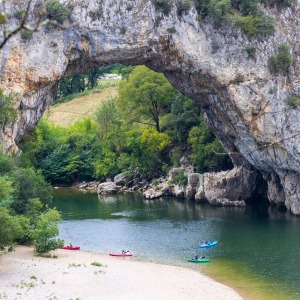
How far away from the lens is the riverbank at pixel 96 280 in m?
28.5

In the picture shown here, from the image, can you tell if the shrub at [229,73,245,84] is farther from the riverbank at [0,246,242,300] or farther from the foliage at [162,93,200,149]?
the foliage at [162,93,200,149]

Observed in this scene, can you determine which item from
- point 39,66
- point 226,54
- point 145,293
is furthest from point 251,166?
point 145,293

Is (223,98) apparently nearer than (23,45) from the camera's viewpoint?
No

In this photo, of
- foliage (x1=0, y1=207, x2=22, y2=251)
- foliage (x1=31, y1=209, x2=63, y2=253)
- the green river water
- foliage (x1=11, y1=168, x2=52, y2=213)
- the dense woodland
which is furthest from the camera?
the dense woodland

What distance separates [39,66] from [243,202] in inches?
1027

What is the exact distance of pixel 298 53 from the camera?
4950 cm

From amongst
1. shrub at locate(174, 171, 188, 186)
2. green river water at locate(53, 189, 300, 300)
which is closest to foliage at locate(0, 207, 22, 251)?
green river water at locate(53, 189, 300, 300)

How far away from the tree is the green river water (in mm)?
13193

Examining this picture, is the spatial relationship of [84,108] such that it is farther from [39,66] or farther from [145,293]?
[145,293]

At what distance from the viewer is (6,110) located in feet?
138

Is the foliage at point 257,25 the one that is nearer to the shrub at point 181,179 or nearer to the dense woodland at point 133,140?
the dense woodland at point 133,140

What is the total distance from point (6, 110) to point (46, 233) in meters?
9.75

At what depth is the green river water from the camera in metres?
34.9

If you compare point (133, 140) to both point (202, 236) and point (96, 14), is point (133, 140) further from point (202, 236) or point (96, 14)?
point (96, 14)
